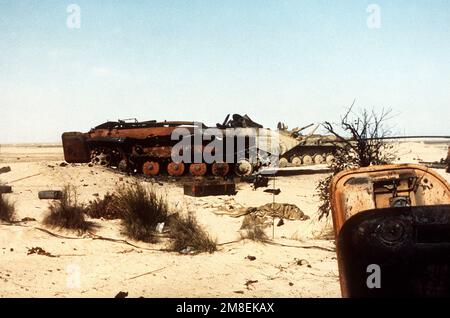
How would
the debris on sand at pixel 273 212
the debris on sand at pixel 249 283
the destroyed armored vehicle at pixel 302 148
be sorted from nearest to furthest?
the debris on sand at pixel 249 283
the debris on sand at pixel 273 212
the destroyed armored vehicle at pixel 302 148

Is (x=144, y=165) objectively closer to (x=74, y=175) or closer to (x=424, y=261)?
(x=74, y=175)

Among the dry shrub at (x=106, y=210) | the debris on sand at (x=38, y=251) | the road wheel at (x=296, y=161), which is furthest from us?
the road wheel at (x=296, y=161)

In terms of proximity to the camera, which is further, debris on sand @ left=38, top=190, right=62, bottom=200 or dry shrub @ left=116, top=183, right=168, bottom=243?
debris on sand @ left=38, top=190, right=62, bottom=200

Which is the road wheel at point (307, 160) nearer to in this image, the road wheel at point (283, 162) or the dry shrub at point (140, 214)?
the road wheel at point (283, 162)

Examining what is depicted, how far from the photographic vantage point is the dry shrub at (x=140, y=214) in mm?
7039

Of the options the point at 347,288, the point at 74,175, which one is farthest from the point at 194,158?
the point at 347,288

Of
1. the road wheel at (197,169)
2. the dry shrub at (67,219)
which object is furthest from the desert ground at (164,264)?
the road wheel at (197,169)

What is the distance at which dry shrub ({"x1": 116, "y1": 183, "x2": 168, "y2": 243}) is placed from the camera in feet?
23.1

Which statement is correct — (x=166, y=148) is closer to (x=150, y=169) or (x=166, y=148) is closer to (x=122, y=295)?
(x=150, y=169)

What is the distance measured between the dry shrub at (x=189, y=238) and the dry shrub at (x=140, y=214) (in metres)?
0.44

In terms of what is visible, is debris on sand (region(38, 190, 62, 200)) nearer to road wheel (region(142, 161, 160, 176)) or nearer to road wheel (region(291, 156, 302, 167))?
road wheel (region(142, 161, 160, 176))

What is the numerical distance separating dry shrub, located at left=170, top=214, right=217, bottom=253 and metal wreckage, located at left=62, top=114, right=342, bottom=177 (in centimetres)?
761

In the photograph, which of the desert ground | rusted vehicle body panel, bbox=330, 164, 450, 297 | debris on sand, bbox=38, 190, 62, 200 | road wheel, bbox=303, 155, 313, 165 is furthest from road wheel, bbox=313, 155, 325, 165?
rusted vehicle body panel, bbox=330, 164, 450, 297
